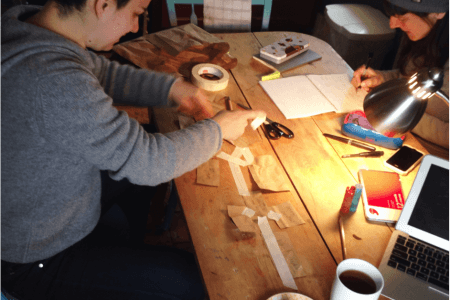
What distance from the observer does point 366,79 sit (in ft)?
5.20

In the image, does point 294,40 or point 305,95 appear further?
point 294,40

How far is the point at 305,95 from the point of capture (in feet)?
4.92

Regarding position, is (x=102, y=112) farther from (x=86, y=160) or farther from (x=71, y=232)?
(x=71, y=232)

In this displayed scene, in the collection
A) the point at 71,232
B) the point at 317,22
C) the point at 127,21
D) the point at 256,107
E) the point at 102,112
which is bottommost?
the point at 317,22

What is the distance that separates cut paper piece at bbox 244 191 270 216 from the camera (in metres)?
1.02

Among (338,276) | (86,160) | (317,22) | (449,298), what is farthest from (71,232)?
(317,22)

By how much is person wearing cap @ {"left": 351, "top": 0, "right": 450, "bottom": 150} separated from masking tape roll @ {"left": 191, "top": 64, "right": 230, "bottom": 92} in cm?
59

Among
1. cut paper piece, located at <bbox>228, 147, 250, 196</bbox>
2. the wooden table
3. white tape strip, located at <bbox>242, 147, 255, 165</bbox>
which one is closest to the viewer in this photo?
the wooden table

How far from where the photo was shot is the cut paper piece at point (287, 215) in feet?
3.28

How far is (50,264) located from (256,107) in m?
0.90

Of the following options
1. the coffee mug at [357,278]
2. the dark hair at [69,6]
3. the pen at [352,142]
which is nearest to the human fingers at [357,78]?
the pen at [352,142]

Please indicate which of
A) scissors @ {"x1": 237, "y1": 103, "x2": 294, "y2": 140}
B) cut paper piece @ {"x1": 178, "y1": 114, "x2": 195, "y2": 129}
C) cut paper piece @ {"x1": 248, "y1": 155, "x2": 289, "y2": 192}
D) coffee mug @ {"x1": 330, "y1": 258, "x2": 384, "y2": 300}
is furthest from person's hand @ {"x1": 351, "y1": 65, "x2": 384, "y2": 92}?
coffee mug @ {"x1": 330, "y1": 258, "x2": 384, "y2": 300}

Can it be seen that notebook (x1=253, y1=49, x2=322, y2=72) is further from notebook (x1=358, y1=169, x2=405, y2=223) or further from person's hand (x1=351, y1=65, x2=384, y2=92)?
notebook (x1=358, y1=169, x2=405, y2=223)

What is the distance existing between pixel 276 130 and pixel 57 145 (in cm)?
75
